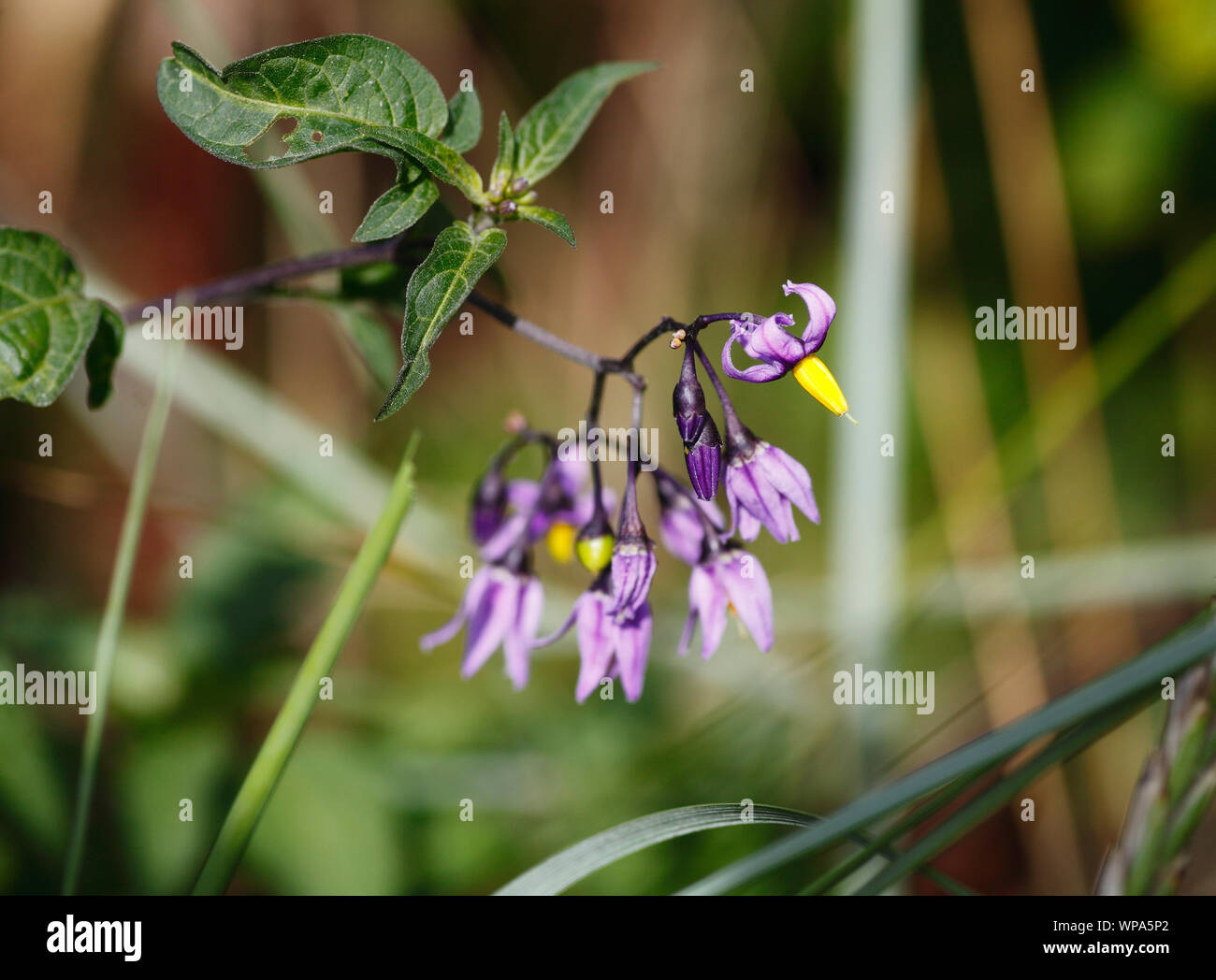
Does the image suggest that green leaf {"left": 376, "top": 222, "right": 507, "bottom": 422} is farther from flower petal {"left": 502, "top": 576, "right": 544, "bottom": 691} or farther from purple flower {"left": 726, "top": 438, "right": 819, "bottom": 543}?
flower petal {"left": 502, "top": 576, "right": 544, "bottom": 691}

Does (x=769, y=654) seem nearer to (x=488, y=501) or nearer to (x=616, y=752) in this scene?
(x=616, y=752)

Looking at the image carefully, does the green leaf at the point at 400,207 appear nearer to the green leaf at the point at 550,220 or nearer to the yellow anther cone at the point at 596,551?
the green leaf at the point at 550,220

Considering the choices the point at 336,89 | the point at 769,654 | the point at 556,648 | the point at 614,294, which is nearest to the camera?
the point at 336,89

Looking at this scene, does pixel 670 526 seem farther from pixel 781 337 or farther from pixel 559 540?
pixel 781 337

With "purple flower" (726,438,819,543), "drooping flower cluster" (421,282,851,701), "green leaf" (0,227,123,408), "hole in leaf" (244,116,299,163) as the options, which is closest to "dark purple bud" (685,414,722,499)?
"drooping flower cluster" (421,282,851,701)

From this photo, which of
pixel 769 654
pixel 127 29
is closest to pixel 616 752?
pixel 769 654

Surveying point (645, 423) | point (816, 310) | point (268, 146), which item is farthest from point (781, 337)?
point (645, 423)
